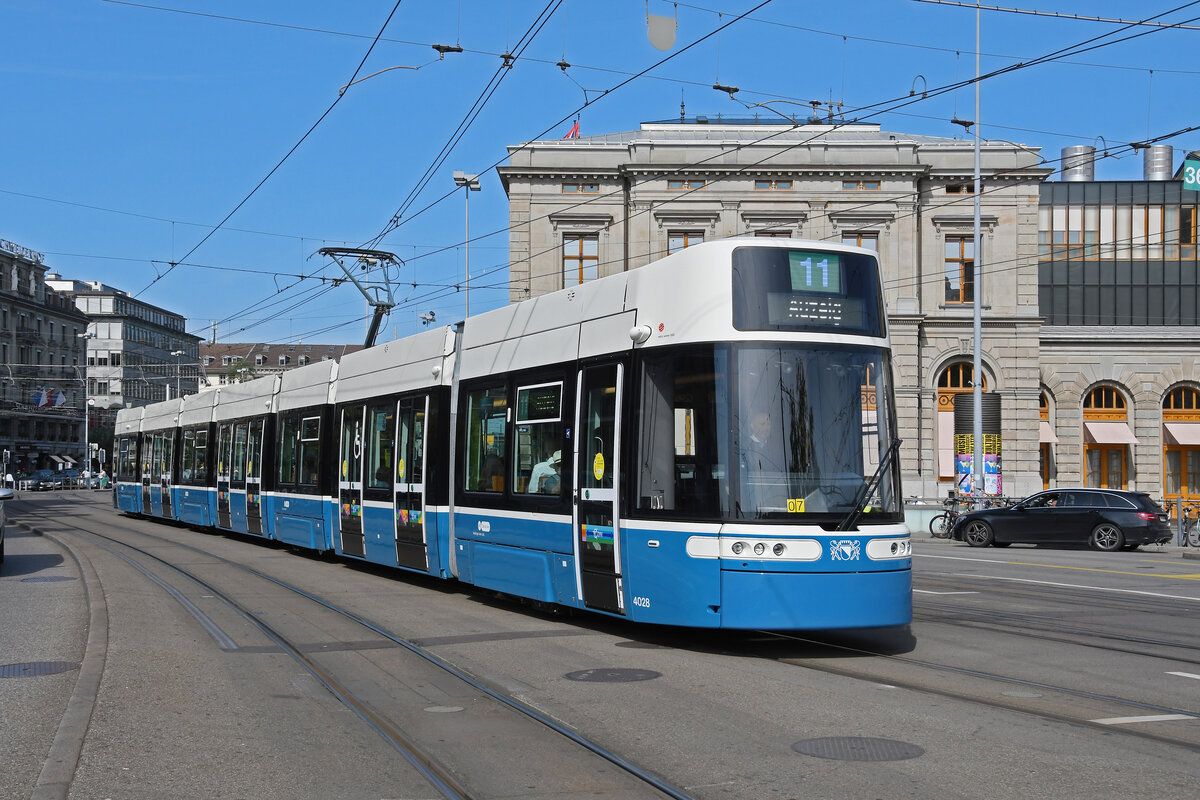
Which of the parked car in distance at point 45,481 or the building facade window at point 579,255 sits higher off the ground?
the building facade window at point 579,255

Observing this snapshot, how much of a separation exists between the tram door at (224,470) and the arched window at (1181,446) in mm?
40078

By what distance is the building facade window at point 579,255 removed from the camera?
5019cm

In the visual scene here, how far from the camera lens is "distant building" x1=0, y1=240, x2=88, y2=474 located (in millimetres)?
A: 96938

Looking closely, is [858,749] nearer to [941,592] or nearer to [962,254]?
[941,592]

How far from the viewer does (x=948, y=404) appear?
50.5 metres

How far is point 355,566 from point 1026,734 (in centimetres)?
1466

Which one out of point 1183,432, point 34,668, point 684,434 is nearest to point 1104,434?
point 1183,432

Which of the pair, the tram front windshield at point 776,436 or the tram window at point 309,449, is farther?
the tram window at point 309,449

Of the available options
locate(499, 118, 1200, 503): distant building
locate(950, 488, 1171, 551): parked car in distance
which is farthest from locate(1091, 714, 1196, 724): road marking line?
locate(499, 118, 1200, 503): distant building

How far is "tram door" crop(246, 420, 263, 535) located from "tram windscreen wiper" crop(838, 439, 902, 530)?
16.5 metres

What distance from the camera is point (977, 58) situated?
112 feet

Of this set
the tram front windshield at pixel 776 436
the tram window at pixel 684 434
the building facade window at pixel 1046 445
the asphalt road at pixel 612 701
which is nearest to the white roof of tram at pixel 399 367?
the asphalt road at pixel 612 701

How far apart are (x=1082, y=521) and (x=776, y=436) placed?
19.0 m

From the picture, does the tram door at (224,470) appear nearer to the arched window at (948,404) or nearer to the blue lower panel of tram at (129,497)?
the blue lower panel of tram at (129,497)
